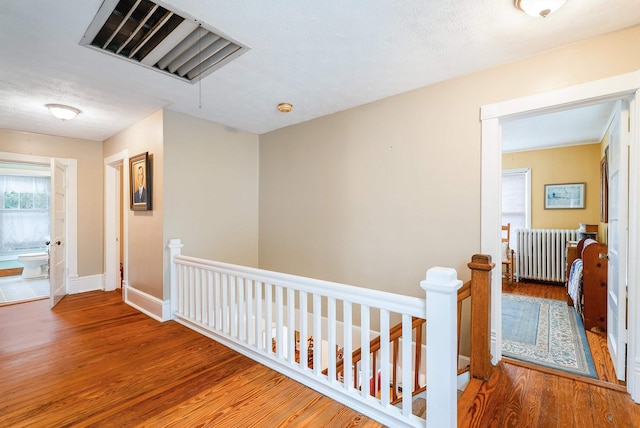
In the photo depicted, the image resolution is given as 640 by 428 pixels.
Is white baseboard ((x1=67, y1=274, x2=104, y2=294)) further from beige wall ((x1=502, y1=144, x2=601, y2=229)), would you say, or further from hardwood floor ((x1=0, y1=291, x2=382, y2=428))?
beige wall ((x1=502, y1=144, x2=601, y2=229))

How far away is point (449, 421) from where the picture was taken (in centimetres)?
135

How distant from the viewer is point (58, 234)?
3887 millimetres

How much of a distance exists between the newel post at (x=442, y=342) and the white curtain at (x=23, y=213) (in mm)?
7848

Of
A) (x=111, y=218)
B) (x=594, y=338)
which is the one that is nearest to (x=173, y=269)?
(x=111, y=218)

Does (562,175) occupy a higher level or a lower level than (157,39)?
lower

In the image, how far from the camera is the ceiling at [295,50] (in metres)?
1.60

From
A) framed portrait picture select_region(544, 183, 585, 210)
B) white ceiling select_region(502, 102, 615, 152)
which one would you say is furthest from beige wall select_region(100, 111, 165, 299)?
framed portrait picture select_region(544, 183, 585, 210)

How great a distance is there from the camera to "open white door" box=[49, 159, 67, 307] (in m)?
3.68

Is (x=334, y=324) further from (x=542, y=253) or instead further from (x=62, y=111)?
(x=542, y=253)

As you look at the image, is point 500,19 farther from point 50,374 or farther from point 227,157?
point 50,374

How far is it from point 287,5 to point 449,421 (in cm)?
224

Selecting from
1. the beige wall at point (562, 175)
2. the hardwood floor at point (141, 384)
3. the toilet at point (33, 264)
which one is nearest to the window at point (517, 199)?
the beige wall at point (562, 175)

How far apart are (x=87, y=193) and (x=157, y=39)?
3627mm

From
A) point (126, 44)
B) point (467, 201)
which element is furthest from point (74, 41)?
point (467, 201)
